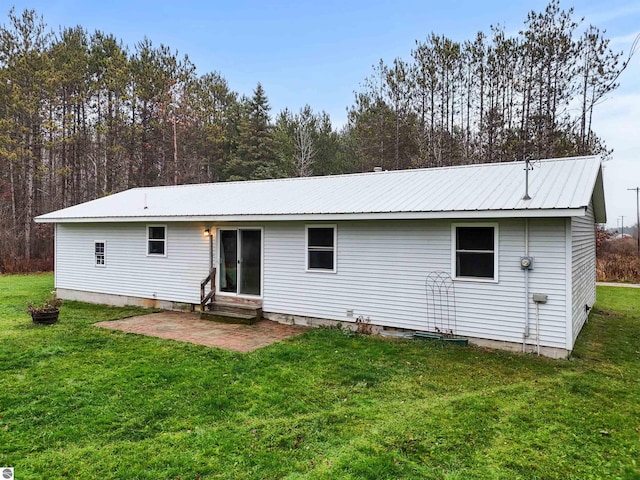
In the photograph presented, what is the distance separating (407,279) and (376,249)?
82 centimetres

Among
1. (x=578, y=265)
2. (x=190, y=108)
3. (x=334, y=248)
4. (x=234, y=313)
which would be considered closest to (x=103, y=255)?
(x=234, y=313)

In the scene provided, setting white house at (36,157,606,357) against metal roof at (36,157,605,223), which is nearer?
white house at (36,157,606,357)

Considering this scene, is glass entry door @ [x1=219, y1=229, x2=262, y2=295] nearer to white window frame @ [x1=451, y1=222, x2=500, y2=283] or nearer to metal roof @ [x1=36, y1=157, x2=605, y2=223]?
metal roof @ [x1=36, y1=157, x2=605, y2=223]

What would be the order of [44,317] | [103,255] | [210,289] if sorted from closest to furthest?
[44,317] < [210,289] < [103,255]

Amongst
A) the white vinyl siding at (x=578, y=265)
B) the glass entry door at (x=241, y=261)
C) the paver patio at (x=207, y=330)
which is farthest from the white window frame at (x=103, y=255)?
the white vinyl siding at (x=578, y=265)

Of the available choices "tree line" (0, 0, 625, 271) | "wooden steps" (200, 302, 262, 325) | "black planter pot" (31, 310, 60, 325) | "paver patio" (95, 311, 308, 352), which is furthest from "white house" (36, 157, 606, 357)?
"tree line" (0, 0, 625, 271)

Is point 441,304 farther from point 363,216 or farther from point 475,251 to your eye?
point 363,216

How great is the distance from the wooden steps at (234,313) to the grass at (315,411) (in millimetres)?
1887

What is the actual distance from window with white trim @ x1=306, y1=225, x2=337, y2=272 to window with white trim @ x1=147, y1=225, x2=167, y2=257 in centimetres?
415

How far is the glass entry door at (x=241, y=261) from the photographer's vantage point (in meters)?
9.31

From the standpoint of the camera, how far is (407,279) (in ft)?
24.5

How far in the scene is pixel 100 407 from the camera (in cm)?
438

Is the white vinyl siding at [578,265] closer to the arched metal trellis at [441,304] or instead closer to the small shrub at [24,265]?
the arched metal trellis at [441,304]

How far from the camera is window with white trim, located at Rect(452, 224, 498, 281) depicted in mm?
6723
